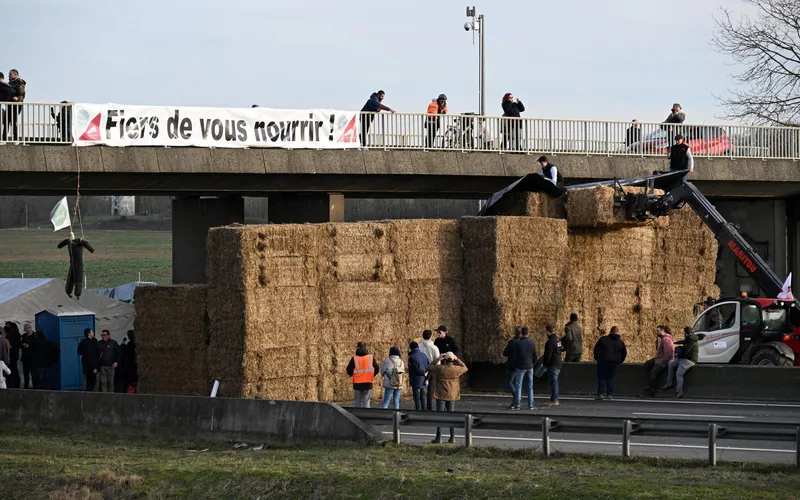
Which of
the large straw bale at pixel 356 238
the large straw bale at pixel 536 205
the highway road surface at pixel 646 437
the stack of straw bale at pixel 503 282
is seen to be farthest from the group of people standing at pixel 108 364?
the large straw bale at pixel 536 205

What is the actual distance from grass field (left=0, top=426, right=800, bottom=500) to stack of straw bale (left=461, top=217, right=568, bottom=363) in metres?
9.18

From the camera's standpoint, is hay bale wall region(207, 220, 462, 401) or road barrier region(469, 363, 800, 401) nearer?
hay bale wall region(207, 220, 462, 401)

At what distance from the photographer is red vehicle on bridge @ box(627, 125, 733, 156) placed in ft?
130

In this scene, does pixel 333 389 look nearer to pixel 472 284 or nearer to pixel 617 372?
pixel 472 284

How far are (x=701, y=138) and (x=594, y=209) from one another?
41.3 feet

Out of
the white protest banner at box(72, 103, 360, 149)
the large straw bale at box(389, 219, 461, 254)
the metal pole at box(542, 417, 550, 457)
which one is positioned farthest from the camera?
the white protest banner at box(72, 103, 360, 149)

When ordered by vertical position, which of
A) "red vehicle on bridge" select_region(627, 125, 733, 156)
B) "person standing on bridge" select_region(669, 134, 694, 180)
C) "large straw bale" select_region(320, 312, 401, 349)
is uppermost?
"red vehicle on bridge" select_region(627, 125, 733, 156)

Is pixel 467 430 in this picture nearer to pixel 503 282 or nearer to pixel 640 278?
pixel 503 282

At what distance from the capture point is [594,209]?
97.8 ft

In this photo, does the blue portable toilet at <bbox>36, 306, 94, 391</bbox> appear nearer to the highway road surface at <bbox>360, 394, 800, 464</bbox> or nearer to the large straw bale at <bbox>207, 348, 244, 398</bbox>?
the large straw bale at <bbox>207, 348, 244, 398</bbox>

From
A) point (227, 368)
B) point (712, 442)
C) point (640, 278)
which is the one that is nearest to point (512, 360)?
point (227, 368)

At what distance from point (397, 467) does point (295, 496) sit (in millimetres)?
1525

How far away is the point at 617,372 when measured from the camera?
89.0ft

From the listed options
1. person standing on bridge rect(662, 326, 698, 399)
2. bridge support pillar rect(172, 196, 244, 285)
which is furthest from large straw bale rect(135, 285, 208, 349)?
bridge support pillar rect(172, 196, 244, 285)
